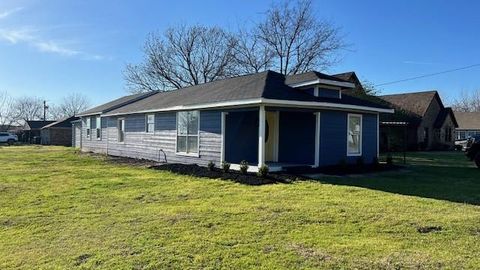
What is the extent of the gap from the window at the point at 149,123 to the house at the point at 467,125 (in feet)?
145

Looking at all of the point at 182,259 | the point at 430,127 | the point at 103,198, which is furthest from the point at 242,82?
the point at 430,127

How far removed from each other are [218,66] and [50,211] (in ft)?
101

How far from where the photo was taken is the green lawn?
194 inches

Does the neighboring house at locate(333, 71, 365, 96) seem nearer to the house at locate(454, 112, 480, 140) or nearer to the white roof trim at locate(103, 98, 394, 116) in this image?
the white roof trim at locate(103, 98, 394, 116)

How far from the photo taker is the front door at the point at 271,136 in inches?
630

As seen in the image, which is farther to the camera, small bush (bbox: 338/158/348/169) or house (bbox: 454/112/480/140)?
house (bbox: 454/112/480/140)

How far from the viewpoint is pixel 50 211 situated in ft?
25.0

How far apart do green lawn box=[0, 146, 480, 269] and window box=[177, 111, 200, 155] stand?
5.05 metres

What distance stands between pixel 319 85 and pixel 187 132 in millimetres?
5205

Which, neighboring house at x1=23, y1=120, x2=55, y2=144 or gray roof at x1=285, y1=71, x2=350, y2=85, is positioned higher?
gray roof at x1=285, y1=71, x2=350, y2=85

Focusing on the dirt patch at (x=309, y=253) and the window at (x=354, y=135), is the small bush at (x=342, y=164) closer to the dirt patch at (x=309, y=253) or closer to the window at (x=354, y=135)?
the window at (x=354, y=135)

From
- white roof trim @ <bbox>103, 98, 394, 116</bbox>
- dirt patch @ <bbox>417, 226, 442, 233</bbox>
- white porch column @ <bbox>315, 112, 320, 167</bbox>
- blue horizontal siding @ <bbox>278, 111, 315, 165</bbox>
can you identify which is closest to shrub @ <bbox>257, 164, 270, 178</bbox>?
white roof trim @ <bbox>103, 98, 394, 116</bbox>

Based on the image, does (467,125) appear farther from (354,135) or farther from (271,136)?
(271,136)

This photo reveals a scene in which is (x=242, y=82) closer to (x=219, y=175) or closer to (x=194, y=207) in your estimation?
(x=219, y=175)
